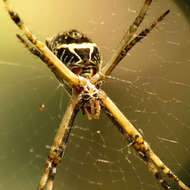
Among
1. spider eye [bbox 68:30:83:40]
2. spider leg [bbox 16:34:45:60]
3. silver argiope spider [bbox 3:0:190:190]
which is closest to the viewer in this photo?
spider leg [bbox 16:34:45:60]

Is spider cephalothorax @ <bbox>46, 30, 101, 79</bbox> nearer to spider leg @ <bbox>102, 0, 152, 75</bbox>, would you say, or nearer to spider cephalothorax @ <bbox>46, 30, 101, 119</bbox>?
spider cephalothorax @ <bbox>46, 30, 101, 119</bbox>

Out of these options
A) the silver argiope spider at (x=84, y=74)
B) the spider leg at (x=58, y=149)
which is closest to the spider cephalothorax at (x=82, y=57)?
the silver argiope spider at (x=84, y=74)

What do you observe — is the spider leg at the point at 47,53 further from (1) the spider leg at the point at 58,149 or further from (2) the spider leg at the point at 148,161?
(2) the spider leg at the point at 148,161

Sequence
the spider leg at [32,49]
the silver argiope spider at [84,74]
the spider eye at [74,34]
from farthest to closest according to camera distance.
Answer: the spider eye at [74,34] → the silver argiope spider at [84,74] → the spider leg at [32,49]

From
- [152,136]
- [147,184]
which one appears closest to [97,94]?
[152,136]

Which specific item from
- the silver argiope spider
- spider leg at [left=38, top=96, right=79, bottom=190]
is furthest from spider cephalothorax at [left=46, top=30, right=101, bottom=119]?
spider leg at [left=38, top=96, right=79, bottom=190]

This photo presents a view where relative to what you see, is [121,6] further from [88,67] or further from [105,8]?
[88,67]
